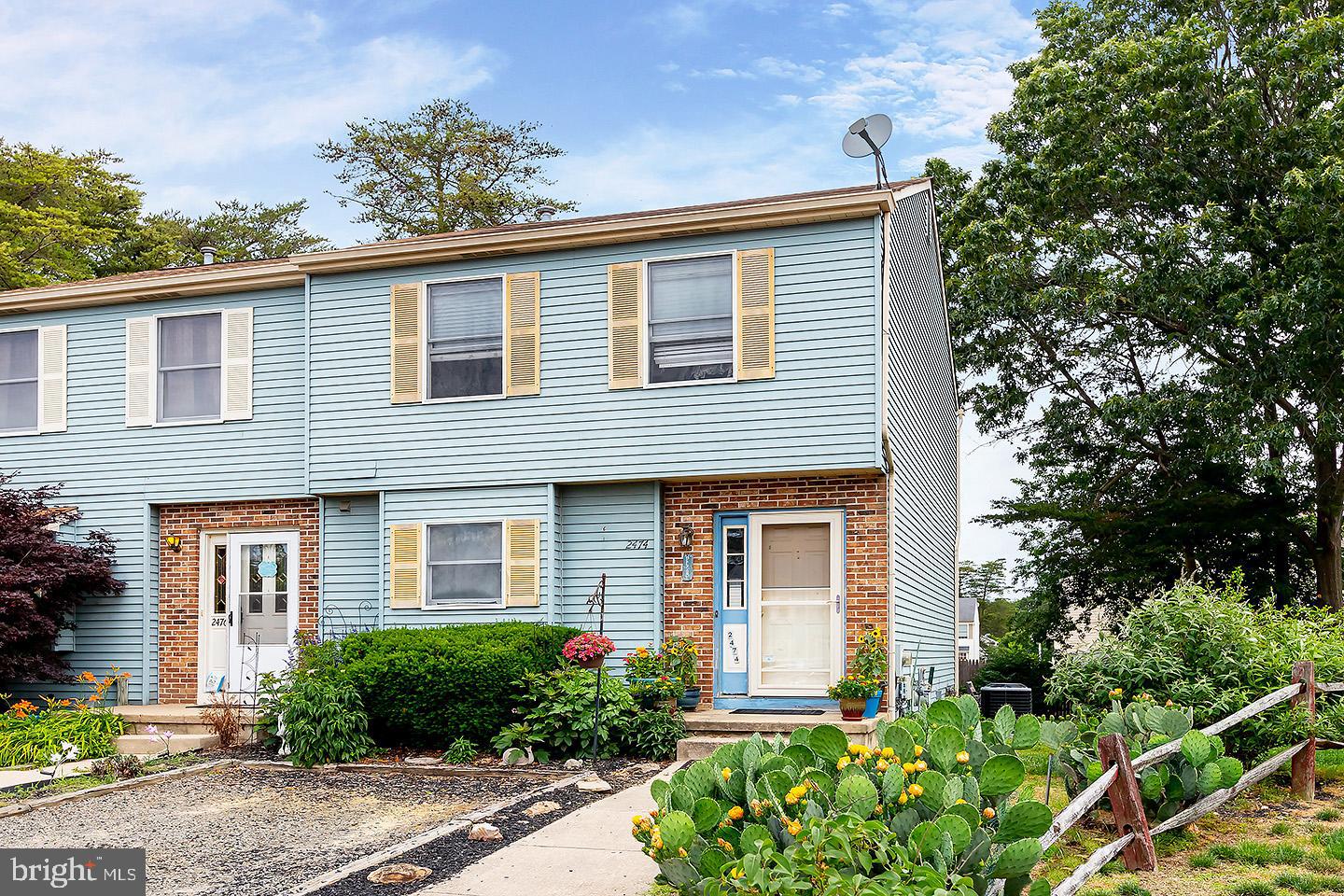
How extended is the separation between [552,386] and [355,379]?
7.89ft

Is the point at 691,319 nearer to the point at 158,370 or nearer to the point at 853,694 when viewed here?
the point at 853,694

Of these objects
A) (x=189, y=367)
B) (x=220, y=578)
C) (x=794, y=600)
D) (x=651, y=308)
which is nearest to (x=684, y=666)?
(x=794, y=600)

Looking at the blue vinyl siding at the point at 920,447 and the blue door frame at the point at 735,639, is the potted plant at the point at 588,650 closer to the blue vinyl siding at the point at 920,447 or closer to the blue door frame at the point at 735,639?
the blue door frame at the point at 735,639

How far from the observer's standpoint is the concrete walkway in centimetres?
649

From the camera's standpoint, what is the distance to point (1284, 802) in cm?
872

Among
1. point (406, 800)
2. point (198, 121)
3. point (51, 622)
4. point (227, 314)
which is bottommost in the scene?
point (406, 800)

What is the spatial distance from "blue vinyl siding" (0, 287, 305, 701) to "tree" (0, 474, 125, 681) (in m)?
0.27

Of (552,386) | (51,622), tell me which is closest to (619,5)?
(552,386)

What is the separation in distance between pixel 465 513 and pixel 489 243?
2.94m

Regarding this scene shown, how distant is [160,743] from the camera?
12.4 meters

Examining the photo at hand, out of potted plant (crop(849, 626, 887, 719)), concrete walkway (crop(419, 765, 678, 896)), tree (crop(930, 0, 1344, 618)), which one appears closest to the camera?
concrete walkway (crop(419, 765, 678, 896))

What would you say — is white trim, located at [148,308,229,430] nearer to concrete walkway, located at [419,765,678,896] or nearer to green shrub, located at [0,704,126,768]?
green shrub, located at [0,704,126,768]

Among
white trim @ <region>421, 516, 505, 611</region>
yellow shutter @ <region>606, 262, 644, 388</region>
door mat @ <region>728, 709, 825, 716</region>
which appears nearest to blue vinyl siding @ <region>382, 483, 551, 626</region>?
white trim @ <region>421, 516, 505, 611</region>

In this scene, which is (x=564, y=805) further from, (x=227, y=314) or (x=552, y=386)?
(x=227, y=314)
